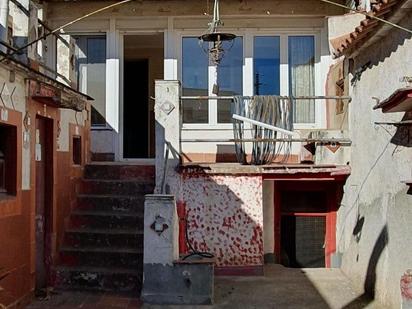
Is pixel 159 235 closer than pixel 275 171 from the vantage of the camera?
Yes

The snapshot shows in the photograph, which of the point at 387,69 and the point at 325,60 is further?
the point at 325,60

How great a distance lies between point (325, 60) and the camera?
455 inches

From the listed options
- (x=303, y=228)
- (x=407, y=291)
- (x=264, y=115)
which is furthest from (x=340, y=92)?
(x=407, y=291)

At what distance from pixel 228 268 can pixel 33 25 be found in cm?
502

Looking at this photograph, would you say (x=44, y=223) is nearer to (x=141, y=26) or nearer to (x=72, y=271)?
(x=72, y=271)

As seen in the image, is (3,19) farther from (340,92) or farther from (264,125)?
(340,92)

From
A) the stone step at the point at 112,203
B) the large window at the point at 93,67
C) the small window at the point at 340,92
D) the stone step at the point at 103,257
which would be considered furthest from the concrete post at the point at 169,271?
the large window at the point at 93,67

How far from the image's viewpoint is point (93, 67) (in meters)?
12.0

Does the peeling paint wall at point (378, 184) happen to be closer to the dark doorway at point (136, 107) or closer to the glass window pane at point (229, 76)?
the glass window pane at point (229, 76)

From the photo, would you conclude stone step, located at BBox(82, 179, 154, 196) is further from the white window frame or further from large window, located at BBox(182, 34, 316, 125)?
large window, located at BBox(182, 34, 316, 125)

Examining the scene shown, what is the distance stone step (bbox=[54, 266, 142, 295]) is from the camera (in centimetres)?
779

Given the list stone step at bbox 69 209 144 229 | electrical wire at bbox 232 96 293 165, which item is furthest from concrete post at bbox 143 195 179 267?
electrical wire at bbox 232 96 293 165

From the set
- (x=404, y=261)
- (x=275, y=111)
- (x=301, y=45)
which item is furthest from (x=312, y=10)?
(x=404, y=261)

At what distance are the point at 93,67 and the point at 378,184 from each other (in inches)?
289
